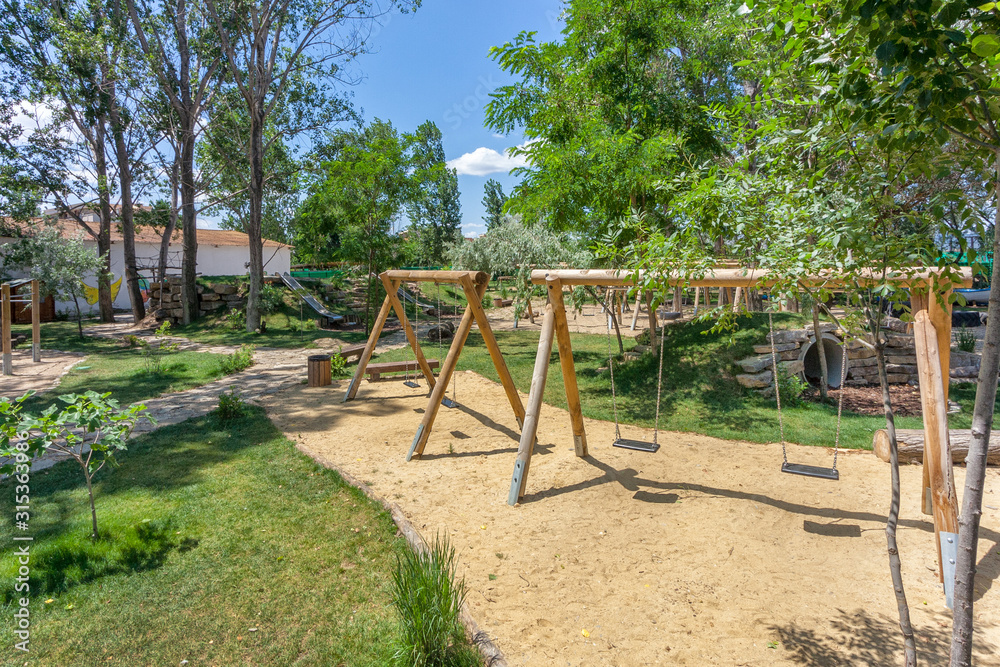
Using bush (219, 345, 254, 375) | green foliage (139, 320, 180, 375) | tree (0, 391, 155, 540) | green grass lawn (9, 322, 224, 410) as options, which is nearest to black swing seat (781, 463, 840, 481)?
tree (0, 391, 155, 540)

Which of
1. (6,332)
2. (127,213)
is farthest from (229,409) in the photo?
(127,213)

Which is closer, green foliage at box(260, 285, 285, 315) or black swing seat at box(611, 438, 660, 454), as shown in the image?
black swing seat at box(611, 438, 660, 454)

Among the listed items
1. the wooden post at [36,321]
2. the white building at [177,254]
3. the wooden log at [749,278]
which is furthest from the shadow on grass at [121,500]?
the white building at [177,254]

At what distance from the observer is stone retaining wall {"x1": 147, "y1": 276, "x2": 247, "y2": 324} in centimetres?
1978

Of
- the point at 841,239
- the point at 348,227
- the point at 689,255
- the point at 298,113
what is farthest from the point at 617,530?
the point at 298,113

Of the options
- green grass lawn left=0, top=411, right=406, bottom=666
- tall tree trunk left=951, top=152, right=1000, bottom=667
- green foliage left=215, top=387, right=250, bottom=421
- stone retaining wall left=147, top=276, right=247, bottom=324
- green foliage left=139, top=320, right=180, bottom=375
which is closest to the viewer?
tall tree trunk left=951, top=152, right=1000, bottom=667

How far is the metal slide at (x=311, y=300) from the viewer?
18.9 m

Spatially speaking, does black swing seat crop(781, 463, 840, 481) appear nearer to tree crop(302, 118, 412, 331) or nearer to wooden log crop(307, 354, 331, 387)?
wooden log crop(307, 354, 331, 387)

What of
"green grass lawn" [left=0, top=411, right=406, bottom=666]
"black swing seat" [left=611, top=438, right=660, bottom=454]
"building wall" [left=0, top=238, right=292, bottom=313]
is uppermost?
"building wall" [left=0, top=238, right=292, bottom=313]

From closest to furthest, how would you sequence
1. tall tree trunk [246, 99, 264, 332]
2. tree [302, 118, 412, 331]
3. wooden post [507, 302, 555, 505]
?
wooden post [507, 302, 555, 505]
tree [302, 118, 412, 331]
tall tree trunk [246, 99, 264, 332]

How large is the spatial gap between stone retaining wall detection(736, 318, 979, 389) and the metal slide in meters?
14.0

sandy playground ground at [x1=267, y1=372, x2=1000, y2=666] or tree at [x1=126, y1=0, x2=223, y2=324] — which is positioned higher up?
tree at [x1=126, y1=0, x2=223, y2=324]

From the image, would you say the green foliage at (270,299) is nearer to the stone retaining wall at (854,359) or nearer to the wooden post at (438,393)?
the wooden post at (438,393)

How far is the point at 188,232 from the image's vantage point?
18.9 meters
